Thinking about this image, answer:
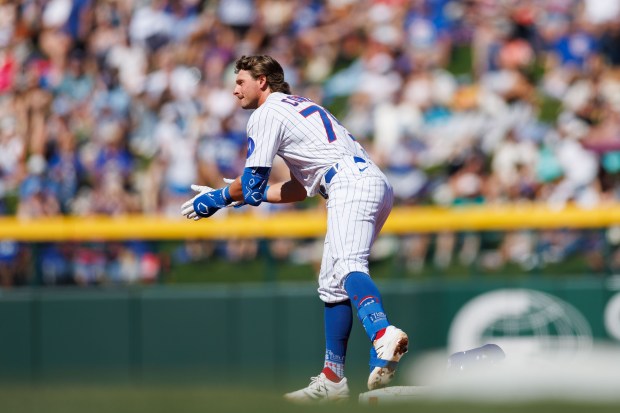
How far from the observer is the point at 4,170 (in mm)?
13945

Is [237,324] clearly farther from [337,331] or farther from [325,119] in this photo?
[325,119]

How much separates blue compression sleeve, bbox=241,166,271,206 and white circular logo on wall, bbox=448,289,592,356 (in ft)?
19.4

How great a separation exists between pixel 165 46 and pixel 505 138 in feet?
15.8

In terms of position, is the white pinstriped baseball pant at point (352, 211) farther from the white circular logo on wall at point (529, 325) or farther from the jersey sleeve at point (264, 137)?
the white circular logo on wall at point (529, 325)

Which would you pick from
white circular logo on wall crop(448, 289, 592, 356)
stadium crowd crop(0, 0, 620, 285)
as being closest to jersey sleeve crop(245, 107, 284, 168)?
stadium crowd crop(0, 0, 620, 285)

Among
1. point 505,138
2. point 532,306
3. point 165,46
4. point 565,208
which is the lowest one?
point 532,306

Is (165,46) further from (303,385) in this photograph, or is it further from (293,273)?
(303,385)

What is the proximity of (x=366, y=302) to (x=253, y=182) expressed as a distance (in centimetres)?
95

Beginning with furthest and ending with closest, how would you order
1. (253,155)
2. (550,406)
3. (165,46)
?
(165,46)
(550,406)
(253,155)

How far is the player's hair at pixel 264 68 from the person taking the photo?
7059 mm

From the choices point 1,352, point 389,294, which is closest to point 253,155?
point 389,294

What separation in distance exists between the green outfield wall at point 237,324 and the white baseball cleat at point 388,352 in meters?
5.74

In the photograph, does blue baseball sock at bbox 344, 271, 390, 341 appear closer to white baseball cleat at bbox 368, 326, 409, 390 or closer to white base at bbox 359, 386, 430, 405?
white baseball cleat at bbox 368, 326, 409, 390

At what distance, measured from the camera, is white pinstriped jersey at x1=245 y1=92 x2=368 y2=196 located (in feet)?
22.2
